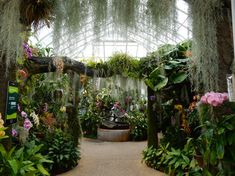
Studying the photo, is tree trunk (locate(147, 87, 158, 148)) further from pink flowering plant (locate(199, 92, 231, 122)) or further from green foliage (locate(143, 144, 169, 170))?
pink flowering plant (locate(199, 92, 231, 122))

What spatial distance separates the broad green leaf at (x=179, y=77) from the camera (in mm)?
3806

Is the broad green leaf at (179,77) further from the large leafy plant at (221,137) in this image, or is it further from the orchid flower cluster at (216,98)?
the orchid flower cluster at (216,98)

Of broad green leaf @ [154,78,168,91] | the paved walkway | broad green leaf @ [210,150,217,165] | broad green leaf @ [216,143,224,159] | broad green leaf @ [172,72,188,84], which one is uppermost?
broad green leaf @ [172,72,188,84]

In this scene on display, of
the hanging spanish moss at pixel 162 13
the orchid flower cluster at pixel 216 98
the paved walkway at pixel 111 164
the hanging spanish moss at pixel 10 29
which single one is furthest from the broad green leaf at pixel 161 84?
the hanging spanish moss at pixel 10 29

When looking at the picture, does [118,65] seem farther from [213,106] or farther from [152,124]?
[213,106]

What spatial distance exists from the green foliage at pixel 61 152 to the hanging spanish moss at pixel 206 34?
3080 millimetres

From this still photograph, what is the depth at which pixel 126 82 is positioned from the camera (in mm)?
5516

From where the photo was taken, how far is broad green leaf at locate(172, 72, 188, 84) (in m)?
3.81

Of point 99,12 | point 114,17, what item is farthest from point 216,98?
point 99,12

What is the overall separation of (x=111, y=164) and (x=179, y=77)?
2.10 meters

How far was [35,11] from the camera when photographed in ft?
6.88

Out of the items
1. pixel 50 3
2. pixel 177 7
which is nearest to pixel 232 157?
→ pixel 177 7

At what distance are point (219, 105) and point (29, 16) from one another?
5.48 ft

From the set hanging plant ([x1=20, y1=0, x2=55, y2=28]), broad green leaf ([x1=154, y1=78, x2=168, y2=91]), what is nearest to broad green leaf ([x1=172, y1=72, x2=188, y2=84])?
broad green leaf ([x1=154, y1=78, x2=168, y2=91])
